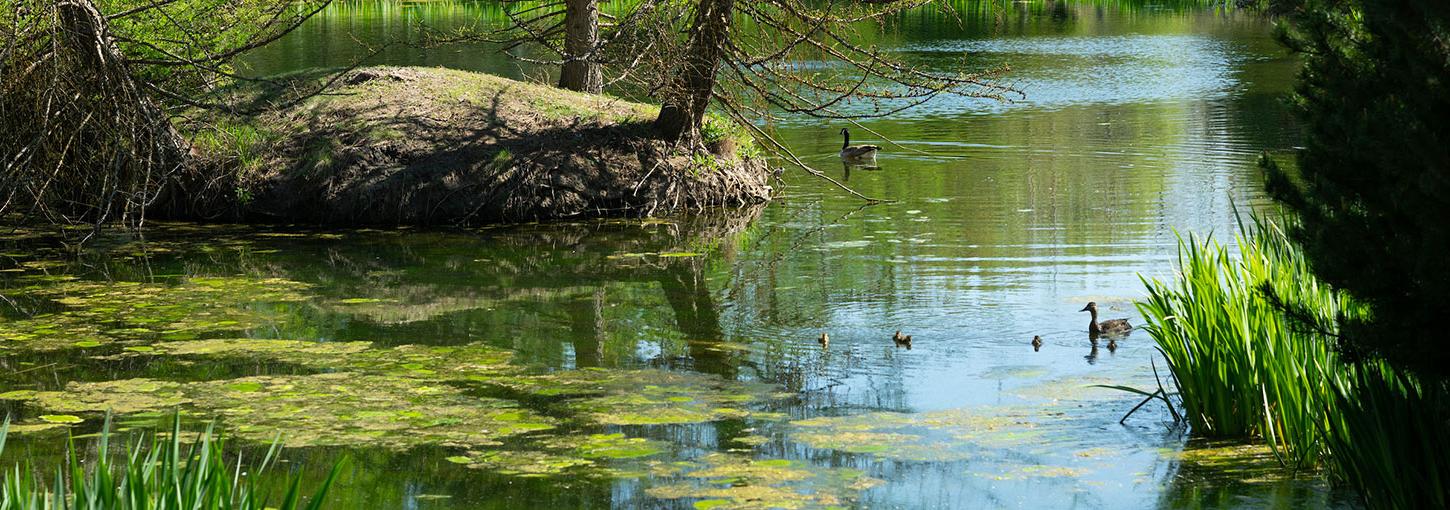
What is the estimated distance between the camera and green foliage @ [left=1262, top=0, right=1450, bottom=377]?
4051 mm

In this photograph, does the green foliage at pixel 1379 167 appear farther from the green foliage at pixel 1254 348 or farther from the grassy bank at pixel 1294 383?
the green foliage at pixel 1254 348

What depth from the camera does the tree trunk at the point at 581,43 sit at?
16.4 metres

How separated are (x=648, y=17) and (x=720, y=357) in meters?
5.25

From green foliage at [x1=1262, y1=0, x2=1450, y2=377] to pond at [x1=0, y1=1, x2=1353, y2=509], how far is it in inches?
58.9

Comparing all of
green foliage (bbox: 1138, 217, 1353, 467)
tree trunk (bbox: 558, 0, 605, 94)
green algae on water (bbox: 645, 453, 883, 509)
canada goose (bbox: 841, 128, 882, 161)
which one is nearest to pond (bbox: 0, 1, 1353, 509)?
green algae on water (bbox: 645, 453, 883, 509)

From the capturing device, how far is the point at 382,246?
41.9 feet

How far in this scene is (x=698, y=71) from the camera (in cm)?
1355

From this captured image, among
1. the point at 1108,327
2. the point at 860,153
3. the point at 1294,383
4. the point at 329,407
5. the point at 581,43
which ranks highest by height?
the point at 581,43

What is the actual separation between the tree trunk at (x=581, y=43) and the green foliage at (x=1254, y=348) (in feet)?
33.6

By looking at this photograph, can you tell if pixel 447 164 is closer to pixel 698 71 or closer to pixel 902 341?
pixel 698 71

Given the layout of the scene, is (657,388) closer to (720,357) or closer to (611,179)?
(720,357)

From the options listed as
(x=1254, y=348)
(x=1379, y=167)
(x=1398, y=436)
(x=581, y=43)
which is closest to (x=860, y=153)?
(x=581, y=43)

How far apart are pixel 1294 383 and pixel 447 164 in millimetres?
9611

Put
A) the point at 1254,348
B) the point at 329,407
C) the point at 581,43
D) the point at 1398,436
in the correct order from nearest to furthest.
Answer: the point at 1398,436 < the point at 1254,348 < the point at 329,407 < the point at 581,43
